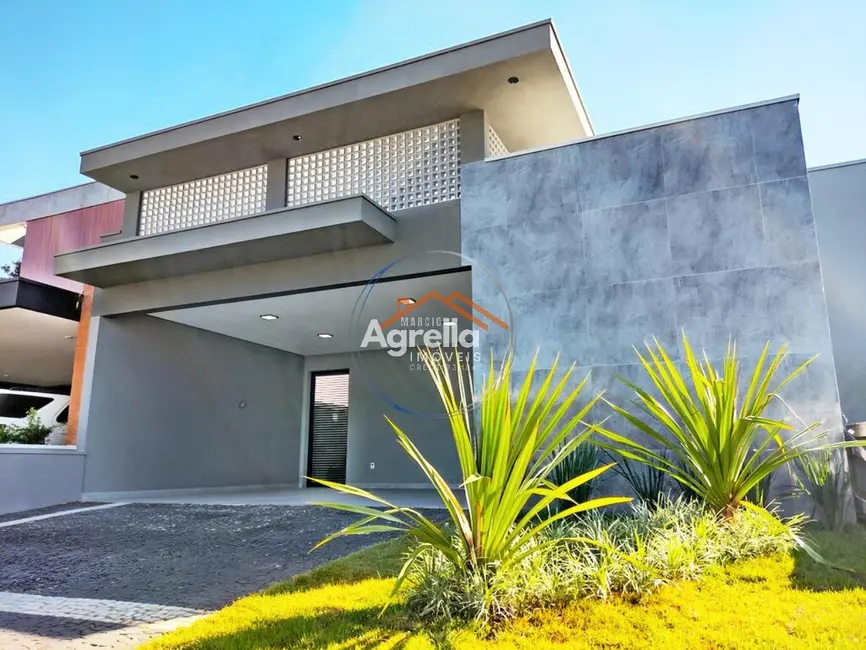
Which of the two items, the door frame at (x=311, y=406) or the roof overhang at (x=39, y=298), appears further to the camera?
the door frame at (x=311, y=406)

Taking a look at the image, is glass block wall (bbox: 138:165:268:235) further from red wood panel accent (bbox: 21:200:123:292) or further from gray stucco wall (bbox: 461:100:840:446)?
gray stucco wall (bbox: 461:100:840:446)

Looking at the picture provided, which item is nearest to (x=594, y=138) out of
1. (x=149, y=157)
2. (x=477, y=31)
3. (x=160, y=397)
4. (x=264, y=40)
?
(x=477, y=31)

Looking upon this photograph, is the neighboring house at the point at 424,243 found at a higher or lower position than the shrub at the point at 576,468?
higher

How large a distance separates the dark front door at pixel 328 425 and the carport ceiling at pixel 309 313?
1034mm

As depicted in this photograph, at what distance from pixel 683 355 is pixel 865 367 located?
6.57ft

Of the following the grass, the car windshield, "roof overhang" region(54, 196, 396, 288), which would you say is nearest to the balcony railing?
"roof overhang" region(54, 196, 396, 288)

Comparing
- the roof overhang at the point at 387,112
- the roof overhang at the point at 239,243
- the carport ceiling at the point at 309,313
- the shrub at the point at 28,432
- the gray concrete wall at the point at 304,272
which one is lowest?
the shrub at the point at 28,432

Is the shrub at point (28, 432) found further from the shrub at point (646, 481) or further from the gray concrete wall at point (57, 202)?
the shrub at point (646, 481)

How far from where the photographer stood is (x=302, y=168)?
7.59m

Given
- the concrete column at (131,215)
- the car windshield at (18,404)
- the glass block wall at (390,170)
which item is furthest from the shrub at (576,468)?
the car windshield at (18,404)

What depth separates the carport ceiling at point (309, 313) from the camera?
23.4ft

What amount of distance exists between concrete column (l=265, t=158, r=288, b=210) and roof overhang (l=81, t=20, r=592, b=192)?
12cm

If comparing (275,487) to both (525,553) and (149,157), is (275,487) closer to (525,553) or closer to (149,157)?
(149,157)

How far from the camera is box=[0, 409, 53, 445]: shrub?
779 cm
